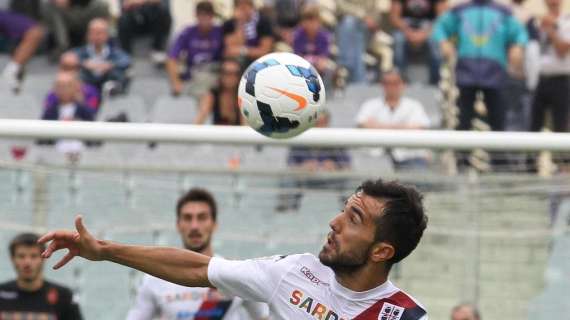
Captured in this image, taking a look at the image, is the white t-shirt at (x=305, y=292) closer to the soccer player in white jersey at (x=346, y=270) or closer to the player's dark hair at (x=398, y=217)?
the soccer player in white jersey at (x=346, y=270)

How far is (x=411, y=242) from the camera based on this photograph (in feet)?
18.3

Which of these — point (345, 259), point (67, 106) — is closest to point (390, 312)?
point (345, 259)

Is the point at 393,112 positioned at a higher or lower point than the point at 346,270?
lower

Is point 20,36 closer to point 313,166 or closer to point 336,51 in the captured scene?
point 336,51

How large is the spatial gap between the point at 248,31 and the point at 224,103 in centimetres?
166

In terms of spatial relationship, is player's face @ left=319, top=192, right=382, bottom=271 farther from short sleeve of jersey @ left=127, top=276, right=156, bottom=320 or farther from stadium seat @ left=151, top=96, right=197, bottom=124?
stadium seat @ left=151, top=96, right=197, bottom=124

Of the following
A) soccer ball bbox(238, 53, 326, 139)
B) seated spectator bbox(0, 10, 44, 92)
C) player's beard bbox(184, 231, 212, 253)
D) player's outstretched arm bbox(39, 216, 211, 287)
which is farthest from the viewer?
seated spectator bbox(0, 10, 44, 92)

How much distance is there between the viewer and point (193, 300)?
7957 mm

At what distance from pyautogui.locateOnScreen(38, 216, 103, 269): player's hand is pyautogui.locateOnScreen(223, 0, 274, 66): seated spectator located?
7.90 meters

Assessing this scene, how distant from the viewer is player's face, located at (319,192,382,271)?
215 inches

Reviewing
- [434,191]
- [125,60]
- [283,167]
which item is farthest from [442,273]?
[125,60]

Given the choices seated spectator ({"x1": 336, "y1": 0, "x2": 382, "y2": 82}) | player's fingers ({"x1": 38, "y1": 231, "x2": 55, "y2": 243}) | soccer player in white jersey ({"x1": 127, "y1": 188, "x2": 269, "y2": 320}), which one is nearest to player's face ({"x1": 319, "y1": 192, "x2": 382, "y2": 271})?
player's fingers ({"x1": 38, "y1": 231, "x2": 55, "y2": 243})

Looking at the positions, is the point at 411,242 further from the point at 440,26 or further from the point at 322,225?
the point at 440,26

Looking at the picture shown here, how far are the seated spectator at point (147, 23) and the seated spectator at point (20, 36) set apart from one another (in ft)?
2.86
